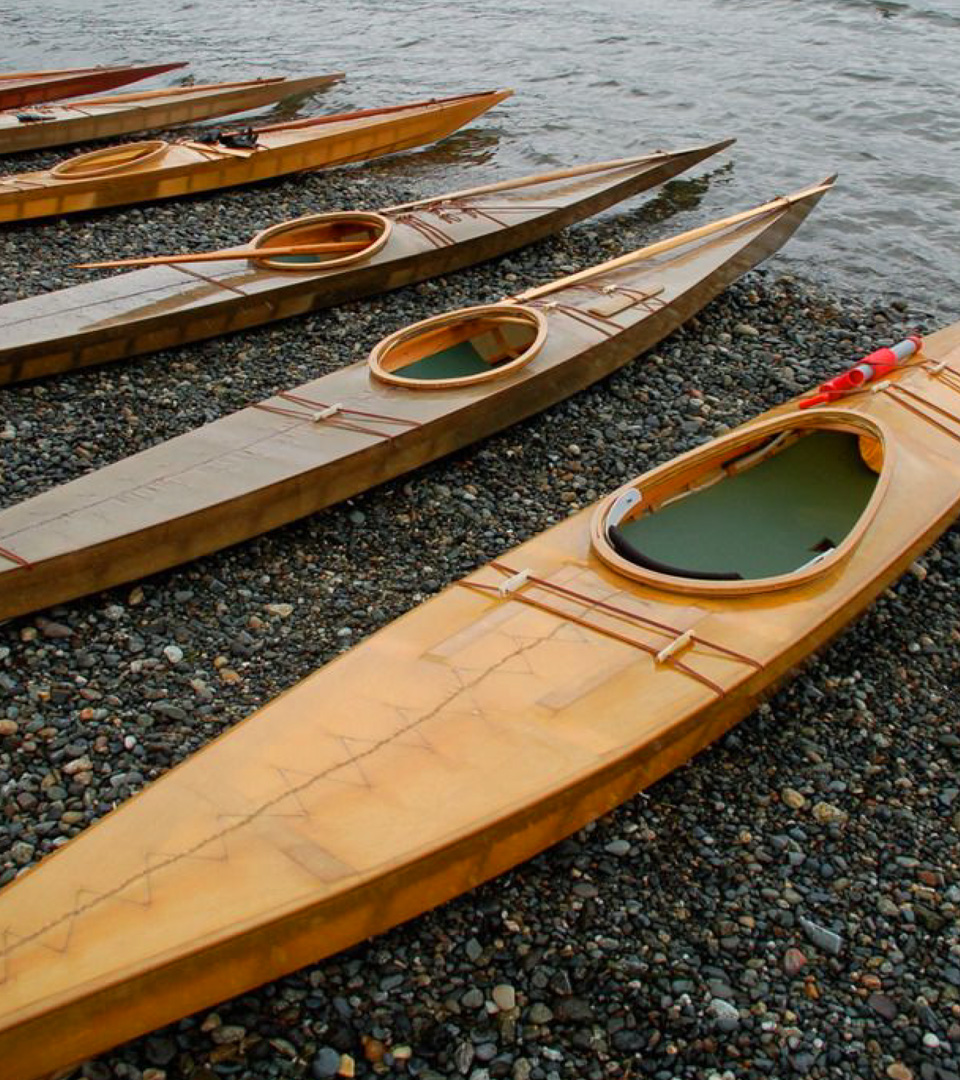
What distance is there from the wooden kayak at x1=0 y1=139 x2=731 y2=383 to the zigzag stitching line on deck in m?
4.50

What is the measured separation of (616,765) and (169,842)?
5.32 ft

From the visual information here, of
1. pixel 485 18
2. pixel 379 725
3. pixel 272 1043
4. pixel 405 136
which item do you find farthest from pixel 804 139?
pixel 272 1043

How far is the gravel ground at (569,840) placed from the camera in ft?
11.7

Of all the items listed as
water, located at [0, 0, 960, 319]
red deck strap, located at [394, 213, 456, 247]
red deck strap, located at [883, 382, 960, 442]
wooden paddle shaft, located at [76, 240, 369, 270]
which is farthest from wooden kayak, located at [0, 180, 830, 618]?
water, located at [0, 0, 960, 319]

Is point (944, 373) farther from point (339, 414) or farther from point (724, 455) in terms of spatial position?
point (339, 414)

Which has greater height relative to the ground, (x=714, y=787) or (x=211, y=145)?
(x=211, y=145)

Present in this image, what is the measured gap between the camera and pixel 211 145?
36.9 ft

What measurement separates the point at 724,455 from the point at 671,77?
1244cm

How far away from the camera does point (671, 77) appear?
16125mm

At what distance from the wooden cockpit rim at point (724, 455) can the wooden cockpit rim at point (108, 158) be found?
747 cm

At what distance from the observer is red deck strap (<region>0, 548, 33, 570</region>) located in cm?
501

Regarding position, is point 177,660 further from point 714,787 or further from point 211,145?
point 211,145

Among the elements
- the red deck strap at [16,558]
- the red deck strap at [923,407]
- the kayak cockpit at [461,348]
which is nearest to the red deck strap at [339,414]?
the kayak cockpit at [461,348]

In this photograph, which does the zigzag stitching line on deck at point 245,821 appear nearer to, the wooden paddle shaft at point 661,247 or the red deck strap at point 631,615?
the red deck strap at point 631,615
